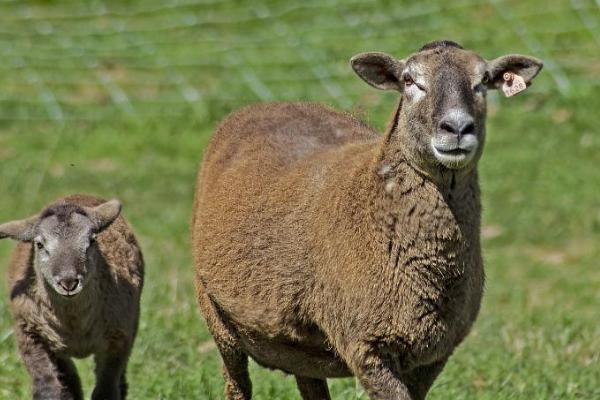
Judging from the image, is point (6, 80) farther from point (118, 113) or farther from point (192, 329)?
point (192, 329)

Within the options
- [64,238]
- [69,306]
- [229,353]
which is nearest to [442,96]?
[229,353]

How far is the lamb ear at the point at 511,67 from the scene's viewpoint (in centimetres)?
745

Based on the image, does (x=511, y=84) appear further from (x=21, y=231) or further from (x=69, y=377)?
(x=69, y=377)

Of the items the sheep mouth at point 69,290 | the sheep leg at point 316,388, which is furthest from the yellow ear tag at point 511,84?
the sheep mouth at point 69,290

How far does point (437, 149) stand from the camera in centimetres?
689

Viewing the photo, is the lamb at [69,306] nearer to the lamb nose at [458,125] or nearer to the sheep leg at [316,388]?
the sheep leg at [316,388]

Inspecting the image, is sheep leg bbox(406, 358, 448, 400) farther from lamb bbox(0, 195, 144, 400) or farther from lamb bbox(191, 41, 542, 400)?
lamb bbox(0, 195, 144, 400)

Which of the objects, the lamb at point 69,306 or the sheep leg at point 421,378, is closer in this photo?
the sheep leg at point 421,378

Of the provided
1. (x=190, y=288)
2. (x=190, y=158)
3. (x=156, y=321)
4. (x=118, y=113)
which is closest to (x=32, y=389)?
(x=156, y=321)

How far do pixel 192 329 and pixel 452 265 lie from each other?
4925 mm

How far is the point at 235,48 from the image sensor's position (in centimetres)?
2503

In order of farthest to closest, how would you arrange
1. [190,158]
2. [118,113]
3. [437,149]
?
[118,113] → [190,158] → [437,149]

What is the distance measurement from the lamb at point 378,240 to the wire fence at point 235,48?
13.6 m

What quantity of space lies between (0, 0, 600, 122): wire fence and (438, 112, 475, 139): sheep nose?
14355 mm
